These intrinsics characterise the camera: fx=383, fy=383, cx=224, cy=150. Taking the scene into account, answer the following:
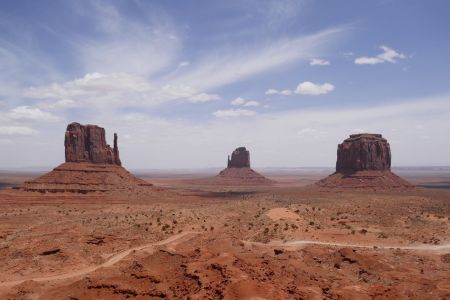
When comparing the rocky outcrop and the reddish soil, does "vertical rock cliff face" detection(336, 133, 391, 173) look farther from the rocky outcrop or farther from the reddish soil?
the rocky outcrop

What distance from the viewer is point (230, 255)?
26.5 metres

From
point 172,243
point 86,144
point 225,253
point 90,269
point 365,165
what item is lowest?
point 90,269

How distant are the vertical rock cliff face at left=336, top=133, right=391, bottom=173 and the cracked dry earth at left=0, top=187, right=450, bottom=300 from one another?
63195 mm

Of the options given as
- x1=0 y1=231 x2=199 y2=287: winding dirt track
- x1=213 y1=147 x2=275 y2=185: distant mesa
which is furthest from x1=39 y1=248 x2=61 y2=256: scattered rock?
x1=213 y1=147 x2=275 y2=185: distant mesa

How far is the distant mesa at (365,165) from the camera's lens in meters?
113

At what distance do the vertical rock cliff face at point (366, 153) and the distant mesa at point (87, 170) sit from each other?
64299mm

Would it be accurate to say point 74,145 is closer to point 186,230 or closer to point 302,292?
point 186,230

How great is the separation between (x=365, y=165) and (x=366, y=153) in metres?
3.91

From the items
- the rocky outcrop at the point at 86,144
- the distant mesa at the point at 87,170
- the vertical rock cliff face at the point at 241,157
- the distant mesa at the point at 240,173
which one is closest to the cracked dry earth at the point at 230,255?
the distant mesa at the point at 87,170

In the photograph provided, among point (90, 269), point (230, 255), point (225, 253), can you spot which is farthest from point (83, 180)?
point (230, 255)

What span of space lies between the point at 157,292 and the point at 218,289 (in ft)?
13.2

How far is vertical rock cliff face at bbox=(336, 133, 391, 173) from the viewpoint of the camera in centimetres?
11681

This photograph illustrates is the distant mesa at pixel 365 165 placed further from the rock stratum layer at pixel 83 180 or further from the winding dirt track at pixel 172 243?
the winding dirt track at pixel 172 243

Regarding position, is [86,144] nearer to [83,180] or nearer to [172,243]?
[83,180]
